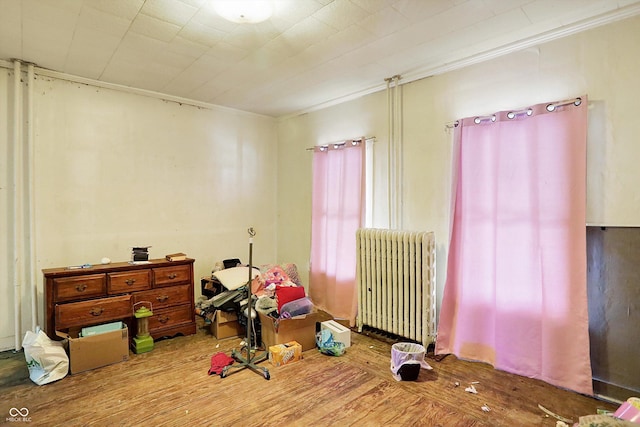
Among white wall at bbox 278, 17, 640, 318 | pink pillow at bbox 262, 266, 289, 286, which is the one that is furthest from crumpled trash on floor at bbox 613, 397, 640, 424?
pink pillow at bbox 262, 266, 289, 286

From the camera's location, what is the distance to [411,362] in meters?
2.48

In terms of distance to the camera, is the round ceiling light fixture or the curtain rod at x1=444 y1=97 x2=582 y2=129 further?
the curtain rod at x1=444 y1=97 x2=582 y2=129

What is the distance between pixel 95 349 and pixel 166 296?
73cm

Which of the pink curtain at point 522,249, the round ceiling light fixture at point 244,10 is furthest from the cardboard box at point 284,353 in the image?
the round ceiling light fixture at point 244,10

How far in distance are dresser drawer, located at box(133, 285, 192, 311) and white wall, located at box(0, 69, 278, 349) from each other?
0.70 m

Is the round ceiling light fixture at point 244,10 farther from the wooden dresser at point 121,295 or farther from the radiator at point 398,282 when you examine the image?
the wooden dresser at point 121,295

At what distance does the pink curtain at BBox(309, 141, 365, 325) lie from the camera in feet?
12.5

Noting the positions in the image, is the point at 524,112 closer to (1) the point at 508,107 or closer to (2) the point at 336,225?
(1) the point at 508,107

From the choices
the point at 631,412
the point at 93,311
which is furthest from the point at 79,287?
the point at 631,412

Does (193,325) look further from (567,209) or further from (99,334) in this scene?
(567,209)

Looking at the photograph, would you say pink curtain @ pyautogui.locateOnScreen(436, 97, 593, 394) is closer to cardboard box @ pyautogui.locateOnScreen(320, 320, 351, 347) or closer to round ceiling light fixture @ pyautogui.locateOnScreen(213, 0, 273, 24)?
cardboard box @ pyautogui.locateOnScreen(320, 320, 351, 347)

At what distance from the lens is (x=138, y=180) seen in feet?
12.4

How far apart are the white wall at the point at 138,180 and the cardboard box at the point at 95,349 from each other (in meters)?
0.93

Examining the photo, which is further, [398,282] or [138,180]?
[138,180]
